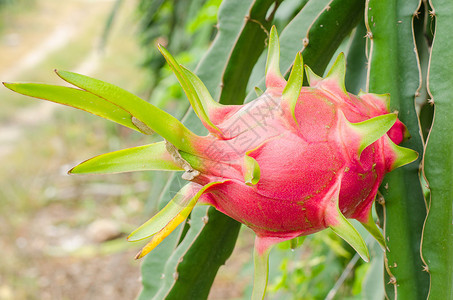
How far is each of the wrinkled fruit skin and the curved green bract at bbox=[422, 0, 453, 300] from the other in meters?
0.05

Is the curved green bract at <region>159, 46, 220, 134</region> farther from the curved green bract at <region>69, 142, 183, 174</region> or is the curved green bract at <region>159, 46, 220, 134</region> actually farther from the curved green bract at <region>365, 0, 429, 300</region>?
the curved green bract at <region>365, 0, 429, 300</region>

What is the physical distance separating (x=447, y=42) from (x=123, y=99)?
0.89 feet

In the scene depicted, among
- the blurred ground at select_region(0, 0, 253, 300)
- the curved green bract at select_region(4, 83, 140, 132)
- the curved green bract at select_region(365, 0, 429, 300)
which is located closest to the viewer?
the curved green bract at select_region(4, 83, 140, 132)

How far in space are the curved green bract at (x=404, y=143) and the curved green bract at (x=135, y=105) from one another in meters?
0.19

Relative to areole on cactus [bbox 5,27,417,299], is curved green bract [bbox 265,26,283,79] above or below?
above

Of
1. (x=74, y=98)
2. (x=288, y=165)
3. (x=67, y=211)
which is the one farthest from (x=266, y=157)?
(x=67, y=211)

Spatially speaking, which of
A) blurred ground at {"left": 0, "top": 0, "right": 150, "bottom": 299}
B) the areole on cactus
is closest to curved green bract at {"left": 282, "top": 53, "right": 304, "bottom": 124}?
the areole on cactus

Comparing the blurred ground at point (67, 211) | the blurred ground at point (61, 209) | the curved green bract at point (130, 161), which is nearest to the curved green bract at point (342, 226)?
the curved green bract at point (130, 161)

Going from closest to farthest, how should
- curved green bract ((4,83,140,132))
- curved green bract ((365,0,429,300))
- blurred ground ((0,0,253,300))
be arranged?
curved green bract ((4,83,140,132)) → curved green bract ((365,0,429,300)) → blurred ground ((0,0,253,300))

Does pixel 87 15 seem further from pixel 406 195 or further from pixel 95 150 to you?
pixel 406 195

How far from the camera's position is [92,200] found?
3.37m

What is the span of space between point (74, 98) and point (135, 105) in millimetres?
41

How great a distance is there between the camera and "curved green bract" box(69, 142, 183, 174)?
350 millimetres

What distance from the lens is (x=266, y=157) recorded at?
353mm
